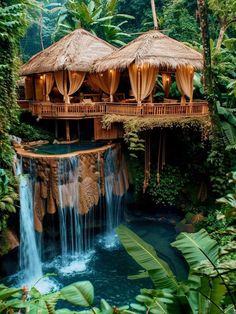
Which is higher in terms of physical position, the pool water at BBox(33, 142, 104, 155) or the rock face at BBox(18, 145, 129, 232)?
the pool water at BBox(33, 142, 104, 155)

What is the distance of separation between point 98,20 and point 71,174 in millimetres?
16142

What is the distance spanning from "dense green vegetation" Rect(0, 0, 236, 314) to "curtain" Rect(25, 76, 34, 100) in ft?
13.6

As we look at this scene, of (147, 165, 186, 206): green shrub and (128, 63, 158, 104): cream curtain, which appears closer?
(128, 63, 158, 104): cream curtain

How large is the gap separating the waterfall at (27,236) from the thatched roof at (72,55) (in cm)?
599

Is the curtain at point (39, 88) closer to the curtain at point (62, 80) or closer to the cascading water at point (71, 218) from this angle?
the curtain at point (62, 80)

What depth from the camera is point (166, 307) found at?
338 centimetres

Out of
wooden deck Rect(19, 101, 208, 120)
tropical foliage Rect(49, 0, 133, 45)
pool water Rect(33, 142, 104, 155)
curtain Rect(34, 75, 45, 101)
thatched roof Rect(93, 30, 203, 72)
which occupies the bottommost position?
pool water Rect(33, 142, 104, 155)

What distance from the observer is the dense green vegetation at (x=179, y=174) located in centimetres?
321

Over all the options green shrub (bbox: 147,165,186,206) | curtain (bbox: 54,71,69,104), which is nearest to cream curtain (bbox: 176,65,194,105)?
green shrub (bbox: 147,165,186,206)

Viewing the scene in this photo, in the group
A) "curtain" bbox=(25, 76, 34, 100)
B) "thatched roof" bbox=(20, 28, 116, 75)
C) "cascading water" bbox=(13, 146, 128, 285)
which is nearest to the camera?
"cascading water" bbox=(13, 146, 128, 285)

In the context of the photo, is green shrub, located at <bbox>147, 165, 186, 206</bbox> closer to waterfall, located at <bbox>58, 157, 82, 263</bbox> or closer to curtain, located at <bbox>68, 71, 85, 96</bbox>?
waterfall, located at <bbox>58, 157, 82, 263</bbox>

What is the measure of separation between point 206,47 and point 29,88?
1076cm

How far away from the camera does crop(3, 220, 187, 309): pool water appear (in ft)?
33.9

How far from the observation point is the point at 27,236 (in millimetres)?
11570
